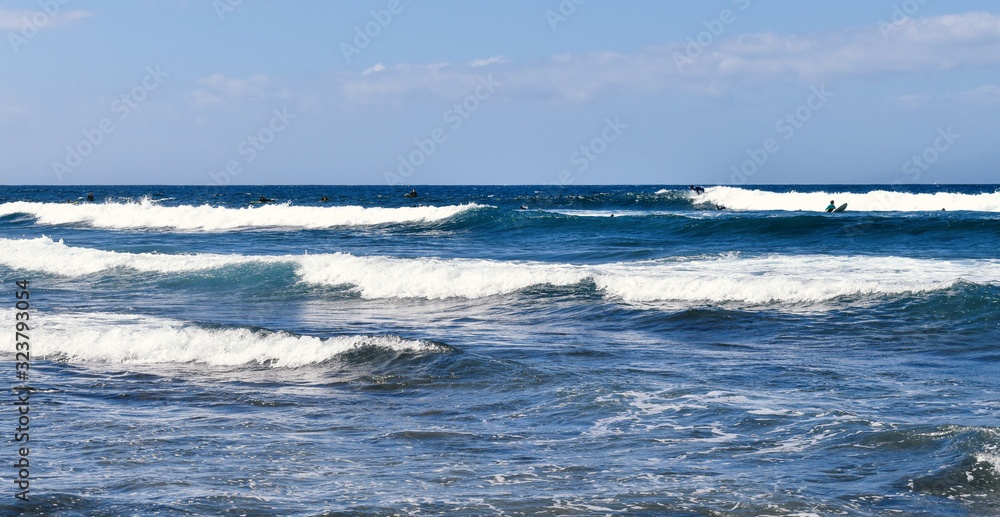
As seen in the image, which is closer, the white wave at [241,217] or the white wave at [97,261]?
the white wave at [97,261]

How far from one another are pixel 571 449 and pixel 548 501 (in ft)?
4.01

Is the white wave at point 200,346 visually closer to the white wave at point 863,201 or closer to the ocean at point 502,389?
the ocean at point 502,389

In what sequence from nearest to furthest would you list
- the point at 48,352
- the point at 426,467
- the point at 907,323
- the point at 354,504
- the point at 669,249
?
1. the point at 354,504
2. the point at 426,467
3. the point at 48,352
4. the point at 907,323
5. the point at 669,249

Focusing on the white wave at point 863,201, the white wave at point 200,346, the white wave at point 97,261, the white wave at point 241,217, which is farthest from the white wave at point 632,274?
the white wave at point 863,201

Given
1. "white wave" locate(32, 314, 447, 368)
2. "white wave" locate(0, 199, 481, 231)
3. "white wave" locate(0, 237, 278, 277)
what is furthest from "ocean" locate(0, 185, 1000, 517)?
"white wave" locate(0, 199, 481, 231)

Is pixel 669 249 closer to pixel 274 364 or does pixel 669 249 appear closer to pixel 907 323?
pixel 907 323

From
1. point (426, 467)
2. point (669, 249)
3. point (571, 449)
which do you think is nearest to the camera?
point (426, 467)

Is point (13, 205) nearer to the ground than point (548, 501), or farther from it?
farther from it

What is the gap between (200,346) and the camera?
1102cm

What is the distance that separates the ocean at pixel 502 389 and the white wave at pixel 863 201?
1250 inches

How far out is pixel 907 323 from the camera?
40.8ft

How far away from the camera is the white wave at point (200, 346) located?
10.4 metres

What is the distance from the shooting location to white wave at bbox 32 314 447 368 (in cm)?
1044

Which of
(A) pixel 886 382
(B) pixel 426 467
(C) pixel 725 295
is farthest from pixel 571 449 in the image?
(C) pixel 725 295
